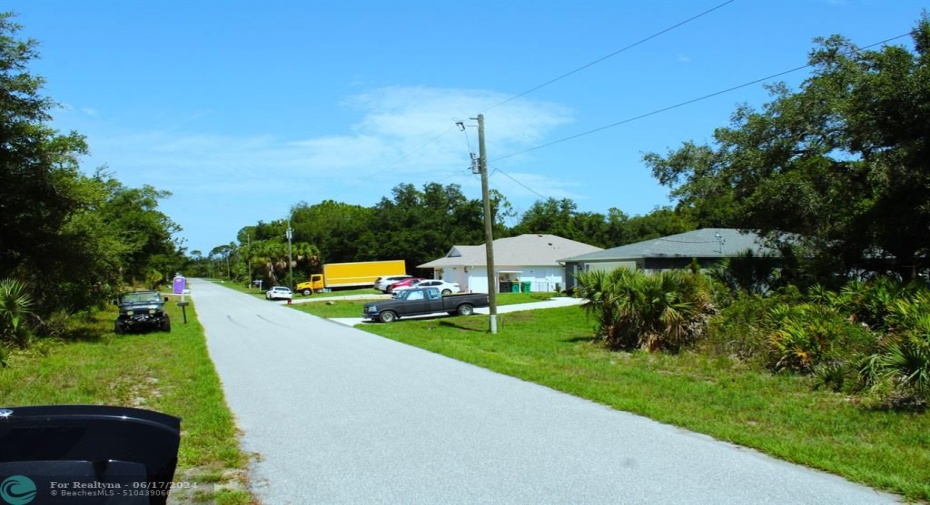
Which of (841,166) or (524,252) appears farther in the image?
(524,252)

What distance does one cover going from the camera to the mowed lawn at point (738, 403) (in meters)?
6.69

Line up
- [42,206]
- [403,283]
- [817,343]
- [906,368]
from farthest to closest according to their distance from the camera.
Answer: [403,283]
[42,206]
[817,343]
[906,368]

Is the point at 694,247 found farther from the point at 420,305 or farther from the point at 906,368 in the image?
the point at 906,368

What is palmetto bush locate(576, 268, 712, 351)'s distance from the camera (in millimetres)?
16438

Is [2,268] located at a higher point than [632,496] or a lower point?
higher

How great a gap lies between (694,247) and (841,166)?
17.2 meters

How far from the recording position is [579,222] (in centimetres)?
8619

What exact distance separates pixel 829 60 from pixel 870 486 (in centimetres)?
2175

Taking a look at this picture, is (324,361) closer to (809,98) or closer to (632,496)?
(632,496)

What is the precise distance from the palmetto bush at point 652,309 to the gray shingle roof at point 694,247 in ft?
65.6

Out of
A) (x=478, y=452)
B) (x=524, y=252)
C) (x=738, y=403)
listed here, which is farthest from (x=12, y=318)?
(x=524, y=252)

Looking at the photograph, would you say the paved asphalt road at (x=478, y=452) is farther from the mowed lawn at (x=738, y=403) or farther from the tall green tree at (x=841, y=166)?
the tall green tree at (x=841, y=166)

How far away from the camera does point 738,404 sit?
984cm

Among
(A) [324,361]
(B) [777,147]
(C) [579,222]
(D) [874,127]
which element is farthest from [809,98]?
(C) [579,222]
